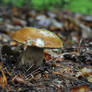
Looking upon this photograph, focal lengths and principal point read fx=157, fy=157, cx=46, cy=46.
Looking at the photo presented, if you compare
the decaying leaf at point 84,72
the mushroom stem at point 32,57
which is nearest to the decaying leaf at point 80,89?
the decaying leaf at point 84,72

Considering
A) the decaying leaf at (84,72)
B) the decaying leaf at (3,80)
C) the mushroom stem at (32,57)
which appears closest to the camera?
the decaying leaf at (3,80)

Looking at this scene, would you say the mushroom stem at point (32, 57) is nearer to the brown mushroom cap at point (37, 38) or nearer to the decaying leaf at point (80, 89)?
the brown mushroom cap at point (37, 38)

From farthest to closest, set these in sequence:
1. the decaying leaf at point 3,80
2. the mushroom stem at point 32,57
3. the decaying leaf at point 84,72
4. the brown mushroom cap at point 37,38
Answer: the mushroom stem at point 32,57 < the decaying leaf at point 84,72 < the brown mushroom cap at point 37,38 < the decaying leaf at point 3,80

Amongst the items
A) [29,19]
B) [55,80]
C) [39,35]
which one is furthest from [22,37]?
[29,19]

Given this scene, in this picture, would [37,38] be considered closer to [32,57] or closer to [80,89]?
[32,57]

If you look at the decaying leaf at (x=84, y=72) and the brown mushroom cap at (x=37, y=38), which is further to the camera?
the decaying leaf at (x=84, y=72)

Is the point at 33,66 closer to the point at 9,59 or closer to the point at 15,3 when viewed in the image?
the point at 9,59

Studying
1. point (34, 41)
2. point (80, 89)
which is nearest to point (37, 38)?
point (34, 41)
